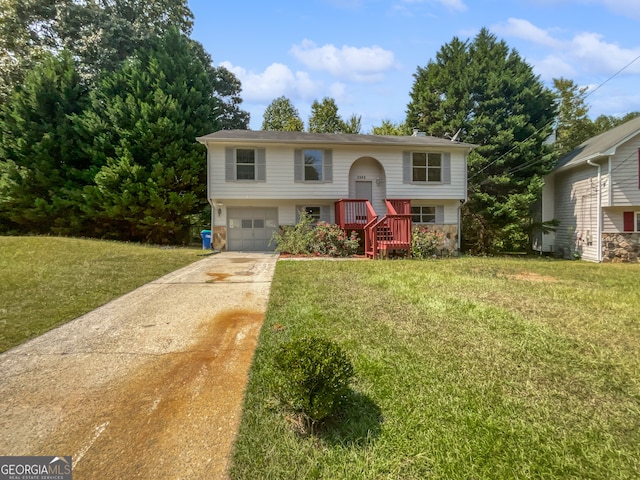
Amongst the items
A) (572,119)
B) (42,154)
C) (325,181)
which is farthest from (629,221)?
(42,154)

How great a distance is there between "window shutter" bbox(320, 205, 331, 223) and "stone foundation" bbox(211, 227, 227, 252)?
411 cm

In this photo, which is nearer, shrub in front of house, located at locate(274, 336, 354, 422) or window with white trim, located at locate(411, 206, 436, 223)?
shrub in front of house, located at locate(274, 336, 354, 422)

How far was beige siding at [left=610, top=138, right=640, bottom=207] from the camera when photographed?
42.5 ft

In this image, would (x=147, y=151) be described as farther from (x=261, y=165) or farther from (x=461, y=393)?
(x=461, y=393)

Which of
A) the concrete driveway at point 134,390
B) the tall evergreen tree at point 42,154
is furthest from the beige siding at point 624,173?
the tall evergreen tree at point 42,154

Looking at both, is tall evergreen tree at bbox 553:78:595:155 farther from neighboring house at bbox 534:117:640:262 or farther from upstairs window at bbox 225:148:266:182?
upstairs window at bbox 225:148:266:182

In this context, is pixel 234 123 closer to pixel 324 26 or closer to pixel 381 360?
pixel 324 26

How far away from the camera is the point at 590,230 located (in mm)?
14172

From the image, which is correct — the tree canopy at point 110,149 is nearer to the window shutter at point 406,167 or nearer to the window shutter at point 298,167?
the window shutter at point 298,167

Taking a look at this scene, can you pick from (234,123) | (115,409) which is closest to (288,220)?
(115,409)

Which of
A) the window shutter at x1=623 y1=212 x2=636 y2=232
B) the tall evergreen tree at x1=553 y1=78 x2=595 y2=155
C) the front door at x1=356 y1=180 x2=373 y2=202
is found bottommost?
the window shutter at x1=623 y1=212 x2=636 y2=232

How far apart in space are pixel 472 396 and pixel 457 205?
13482 millimetres

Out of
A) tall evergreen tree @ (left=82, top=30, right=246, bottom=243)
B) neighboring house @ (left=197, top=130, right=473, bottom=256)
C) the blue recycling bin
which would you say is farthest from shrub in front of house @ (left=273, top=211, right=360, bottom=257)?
tall evergreen tree @ (left=82, top=30, right=246, bottom=243)

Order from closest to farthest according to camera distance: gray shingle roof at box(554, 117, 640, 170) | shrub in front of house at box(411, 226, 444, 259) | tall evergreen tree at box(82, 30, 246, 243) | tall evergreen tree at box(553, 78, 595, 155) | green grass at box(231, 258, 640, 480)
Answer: green grass at box(231, 258, 640, 480)
shrub in front of house at box(411, 226, 444, 259)
gray shingle roof at box(554, 117, 640, 170)
tall evergreen tree at box(82, 30, 246, 243)
tall evergreen tree at box(553, 78, 595, 155)
